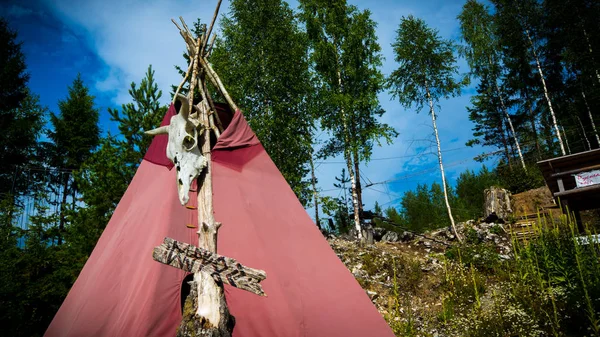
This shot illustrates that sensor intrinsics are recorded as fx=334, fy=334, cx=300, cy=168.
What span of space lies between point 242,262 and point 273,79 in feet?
32.6

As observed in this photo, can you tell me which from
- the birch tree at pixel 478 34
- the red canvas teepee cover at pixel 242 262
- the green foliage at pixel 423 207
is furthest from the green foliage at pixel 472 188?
the red canvas teepee cover at pixel 242 262

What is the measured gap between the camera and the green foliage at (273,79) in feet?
41.4

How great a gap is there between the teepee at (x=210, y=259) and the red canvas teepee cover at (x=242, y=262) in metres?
0.01

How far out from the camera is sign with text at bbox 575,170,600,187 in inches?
320

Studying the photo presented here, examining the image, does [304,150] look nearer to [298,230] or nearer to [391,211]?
[298,230]

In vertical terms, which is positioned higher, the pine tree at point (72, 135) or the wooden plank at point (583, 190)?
the pine tree at point (72, 135)

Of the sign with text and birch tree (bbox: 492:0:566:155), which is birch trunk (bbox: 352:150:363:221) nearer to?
the sign with text

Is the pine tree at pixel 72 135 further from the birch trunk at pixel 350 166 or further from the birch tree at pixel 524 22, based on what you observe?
the birch tree at pixel 524 22

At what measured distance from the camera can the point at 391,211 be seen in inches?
1394

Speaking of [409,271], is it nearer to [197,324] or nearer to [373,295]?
[373,295]

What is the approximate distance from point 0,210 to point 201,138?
35.8ft

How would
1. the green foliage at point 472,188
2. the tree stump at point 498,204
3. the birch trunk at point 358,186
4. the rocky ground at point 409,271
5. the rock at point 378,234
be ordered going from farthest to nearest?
Answer: the green foliage at point 472,188, the rock at point 378,234, the tree stump at point 498,204, the birch trunk at point 358,186, the rocky ground at point 409,271

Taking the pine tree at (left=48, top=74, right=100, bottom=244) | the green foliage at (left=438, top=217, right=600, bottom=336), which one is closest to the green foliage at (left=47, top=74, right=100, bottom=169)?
the pine tree at (left=48, top=74, right=100, bottom=244)

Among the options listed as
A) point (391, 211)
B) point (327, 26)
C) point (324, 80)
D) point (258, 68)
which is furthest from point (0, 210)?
point (391, 211)
